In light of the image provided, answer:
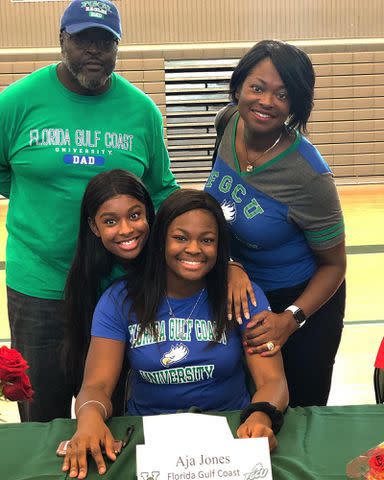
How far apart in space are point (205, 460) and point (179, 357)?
0.65 m

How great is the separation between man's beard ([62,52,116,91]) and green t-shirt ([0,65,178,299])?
3.5 inches

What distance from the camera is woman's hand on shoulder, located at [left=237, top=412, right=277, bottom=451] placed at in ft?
5.58

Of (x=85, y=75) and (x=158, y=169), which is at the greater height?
(x=85, y=75)

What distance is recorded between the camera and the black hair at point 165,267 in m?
2.12

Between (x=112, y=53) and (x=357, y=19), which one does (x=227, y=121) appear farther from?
(x=357, y=19)

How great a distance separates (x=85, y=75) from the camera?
95.2 inches

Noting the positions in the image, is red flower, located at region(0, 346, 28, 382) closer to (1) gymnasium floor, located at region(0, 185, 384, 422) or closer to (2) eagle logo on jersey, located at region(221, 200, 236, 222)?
(2) eagle logo on jersey, located at region(221, 200, 236, 222)

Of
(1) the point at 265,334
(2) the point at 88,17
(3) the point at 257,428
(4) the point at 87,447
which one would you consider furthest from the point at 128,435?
(2) the point at 88,17

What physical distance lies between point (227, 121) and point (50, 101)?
24.7 inches

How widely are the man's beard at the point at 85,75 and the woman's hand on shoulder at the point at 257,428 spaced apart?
124 cm

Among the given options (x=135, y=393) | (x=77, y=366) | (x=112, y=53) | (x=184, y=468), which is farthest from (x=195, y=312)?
(x=112, y=53)

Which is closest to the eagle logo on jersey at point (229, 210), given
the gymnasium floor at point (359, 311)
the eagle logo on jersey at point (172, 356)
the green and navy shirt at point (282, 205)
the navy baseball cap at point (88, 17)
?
the green and navy shirt at point (282, 205)

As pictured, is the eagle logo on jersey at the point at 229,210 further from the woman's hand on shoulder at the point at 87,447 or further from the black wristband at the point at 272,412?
the woman's hand on shoulder at the point at 87,447

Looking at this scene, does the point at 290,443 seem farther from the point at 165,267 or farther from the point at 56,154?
the point at 56,154
